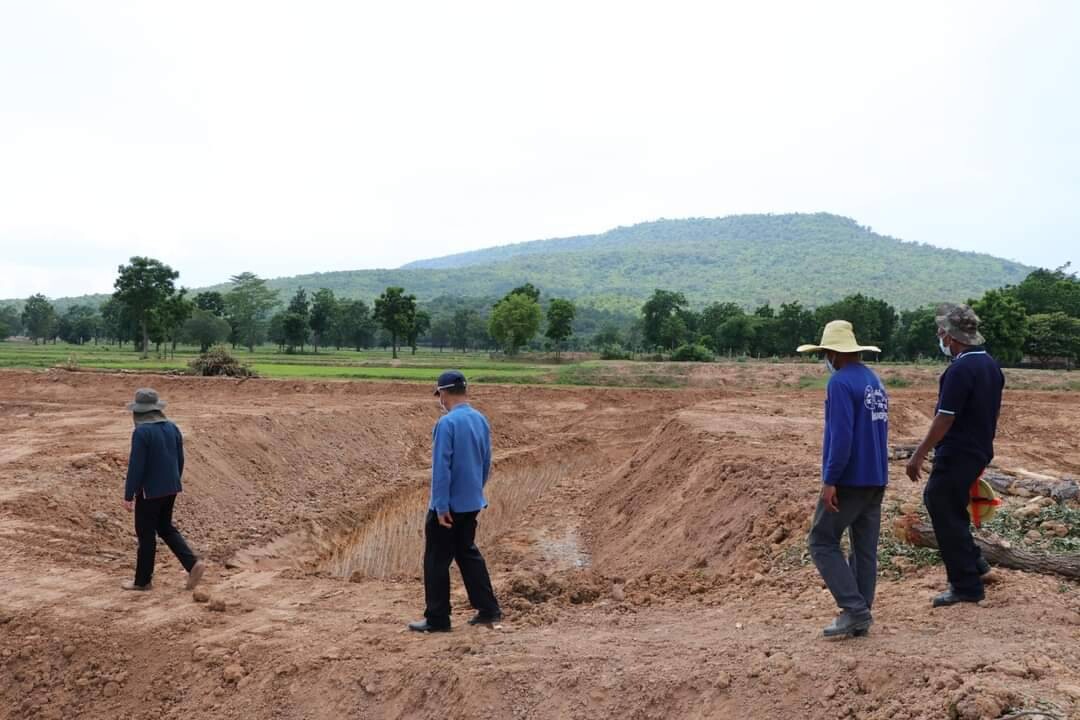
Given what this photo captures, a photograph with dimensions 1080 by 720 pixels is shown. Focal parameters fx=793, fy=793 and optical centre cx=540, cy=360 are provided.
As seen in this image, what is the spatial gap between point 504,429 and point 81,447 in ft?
40.9

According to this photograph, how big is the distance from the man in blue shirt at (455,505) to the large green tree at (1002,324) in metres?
52.1

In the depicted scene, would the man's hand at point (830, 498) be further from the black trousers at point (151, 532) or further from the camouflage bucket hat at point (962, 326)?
the black trousers at point (151, 532)

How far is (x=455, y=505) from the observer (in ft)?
20.2

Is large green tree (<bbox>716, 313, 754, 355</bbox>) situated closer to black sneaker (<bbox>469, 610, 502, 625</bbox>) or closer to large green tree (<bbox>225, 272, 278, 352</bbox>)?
large green tree (<bbox>225, 272, 278, 352</bbox>)

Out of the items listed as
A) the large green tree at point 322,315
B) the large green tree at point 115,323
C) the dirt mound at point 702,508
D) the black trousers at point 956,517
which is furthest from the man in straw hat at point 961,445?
the large green tree at point 115,323

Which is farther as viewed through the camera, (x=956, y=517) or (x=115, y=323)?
(x=115, y=323)

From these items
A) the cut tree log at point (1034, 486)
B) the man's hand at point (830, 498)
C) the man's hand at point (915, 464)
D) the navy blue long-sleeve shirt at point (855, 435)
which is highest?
the navy blue long-sleeve shirt at point (855, 435)

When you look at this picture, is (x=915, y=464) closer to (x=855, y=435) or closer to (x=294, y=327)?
(x=855, y=435)

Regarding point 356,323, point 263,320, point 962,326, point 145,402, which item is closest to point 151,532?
point 145,402

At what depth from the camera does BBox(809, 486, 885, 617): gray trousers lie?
204 inches

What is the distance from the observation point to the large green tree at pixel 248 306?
95250 millimetres

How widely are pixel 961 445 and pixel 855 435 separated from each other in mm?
985

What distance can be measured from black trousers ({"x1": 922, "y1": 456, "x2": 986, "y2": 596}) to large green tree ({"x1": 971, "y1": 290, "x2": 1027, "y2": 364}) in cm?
5082

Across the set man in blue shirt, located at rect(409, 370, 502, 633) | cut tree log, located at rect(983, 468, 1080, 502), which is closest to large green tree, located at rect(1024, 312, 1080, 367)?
cut tree log, located at rect(983, 468, 1080, 502)
